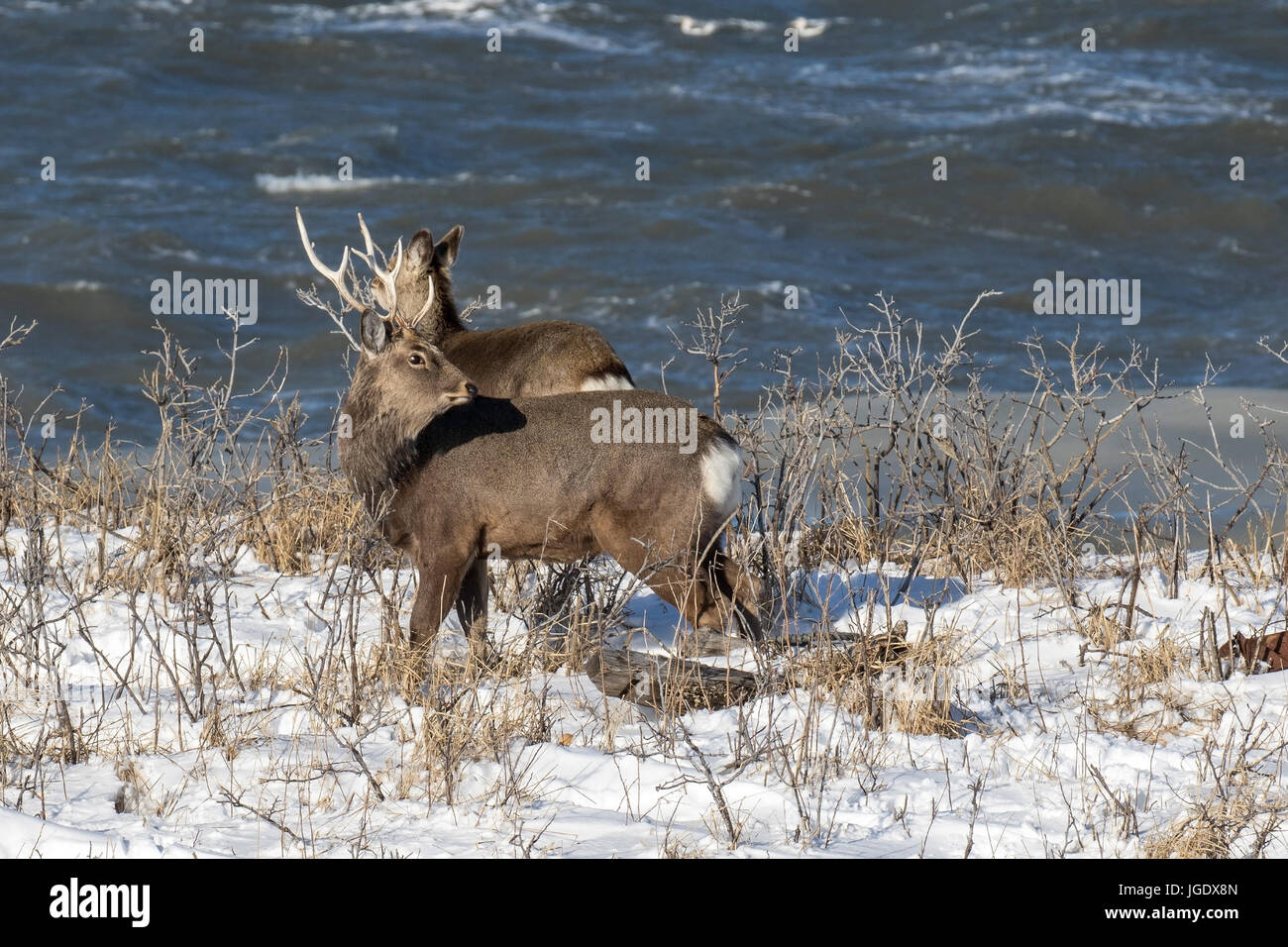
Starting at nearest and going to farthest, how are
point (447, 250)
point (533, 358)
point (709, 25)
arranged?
1. point (533, 358)
2. point (447, 250)
3. point (709, 25)

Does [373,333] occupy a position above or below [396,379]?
above

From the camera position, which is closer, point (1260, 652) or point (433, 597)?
point (1260, 652)

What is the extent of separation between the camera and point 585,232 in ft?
78.1

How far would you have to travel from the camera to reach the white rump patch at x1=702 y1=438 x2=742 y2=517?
7.15 meters

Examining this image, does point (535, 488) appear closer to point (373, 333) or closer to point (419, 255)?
point (373, 333)

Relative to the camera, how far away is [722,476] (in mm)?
7184

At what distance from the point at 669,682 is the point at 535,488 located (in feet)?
3.56

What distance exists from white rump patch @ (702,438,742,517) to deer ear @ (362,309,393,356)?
1.60 m

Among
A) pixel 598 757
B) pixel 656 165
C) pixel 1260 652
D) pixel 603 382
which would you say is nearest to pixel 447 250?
pixel 603 382

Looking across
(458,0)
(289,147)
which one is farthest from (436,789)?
(458,0)

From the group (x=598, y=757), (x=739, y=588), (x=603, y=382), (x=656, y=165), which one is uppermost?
(x=656, y=165)

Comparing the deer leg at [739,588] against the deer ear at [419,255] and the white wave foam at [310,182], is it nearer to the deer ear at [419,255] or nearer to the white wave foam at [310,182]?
the deer ear at [419,255]

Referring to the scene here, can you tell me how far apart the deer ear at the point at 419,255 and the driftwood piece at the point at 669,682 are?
3.00 metres

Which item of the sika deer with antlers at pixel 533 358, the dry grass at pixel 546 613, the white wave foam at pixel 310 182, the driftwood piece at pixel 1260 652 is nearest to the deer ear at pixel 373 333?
the sika deer with antlers at pixel 533 358
